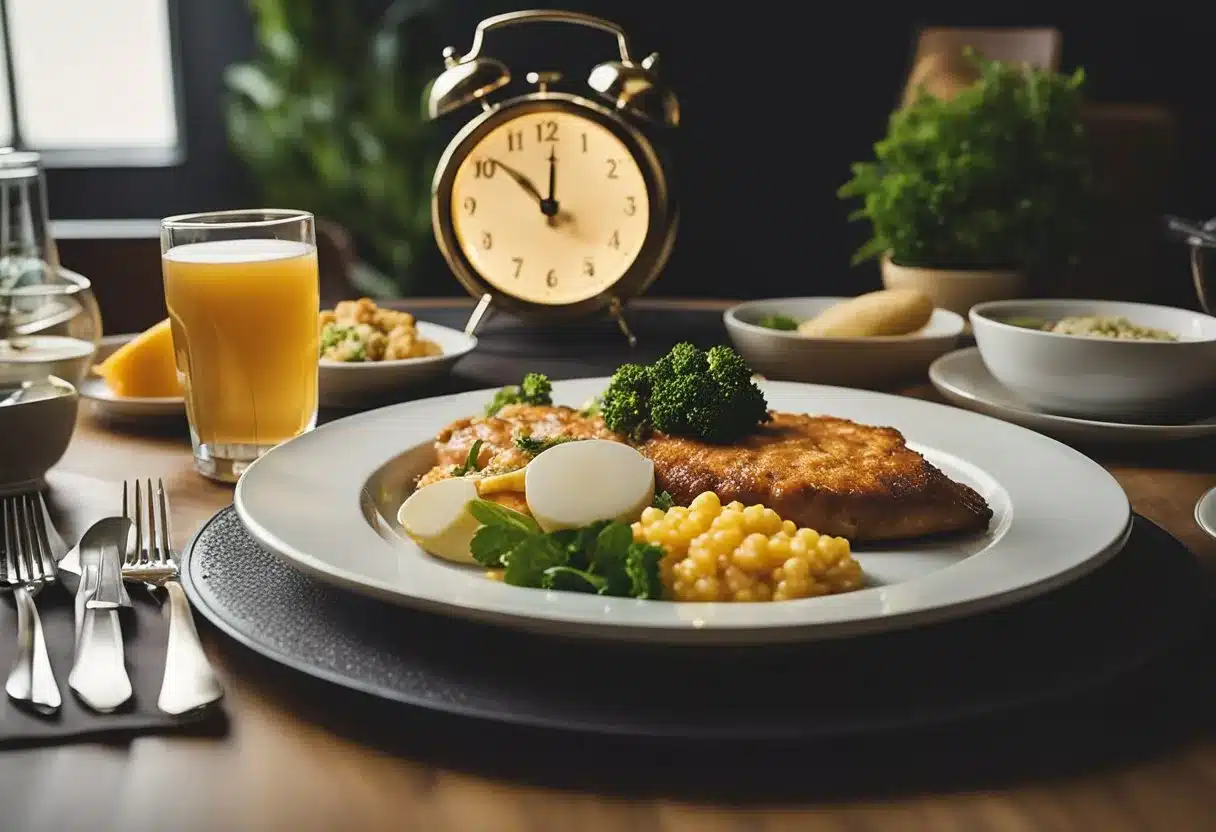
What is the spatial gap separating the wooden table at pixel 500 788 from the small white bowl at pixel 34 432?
0.70m

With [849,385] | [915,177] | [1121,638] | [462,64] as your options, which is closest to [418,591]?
[1121,638]

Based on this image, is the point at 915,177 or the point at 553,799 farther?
the point at 915,177

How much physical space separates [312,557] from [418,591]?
140 millimetres

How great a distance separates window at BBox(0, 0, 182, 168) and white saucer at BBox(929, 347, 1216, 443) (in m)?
6.04

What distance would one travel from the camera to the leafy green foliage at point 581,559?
1.04 m

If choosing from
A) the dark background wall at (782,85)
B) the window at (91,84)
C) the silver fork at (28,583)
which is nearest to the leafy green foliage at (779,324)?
the silver fork at (28,583)

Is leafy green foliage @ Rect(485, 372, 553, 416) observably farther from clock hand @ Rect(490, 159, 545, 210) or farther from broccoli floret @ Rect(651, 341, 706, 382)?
clock hand @ Rect(490, 159, 545, 210)

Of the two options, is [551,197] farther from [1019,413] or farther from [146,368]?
[1019,413]

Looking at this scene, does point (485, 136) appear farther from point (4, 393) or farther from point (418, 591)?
point (418, 591)

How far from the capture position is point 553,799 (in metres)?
0.83

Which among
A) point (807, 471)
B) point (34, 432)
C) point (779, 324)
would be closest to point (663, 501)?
point (807, 471)

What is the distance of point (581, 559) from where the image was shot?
42.9 inches

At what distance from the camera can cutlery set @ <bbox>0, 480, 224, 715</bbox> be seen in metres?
0.94

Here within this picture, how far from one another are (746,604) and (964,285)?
5.54ft
